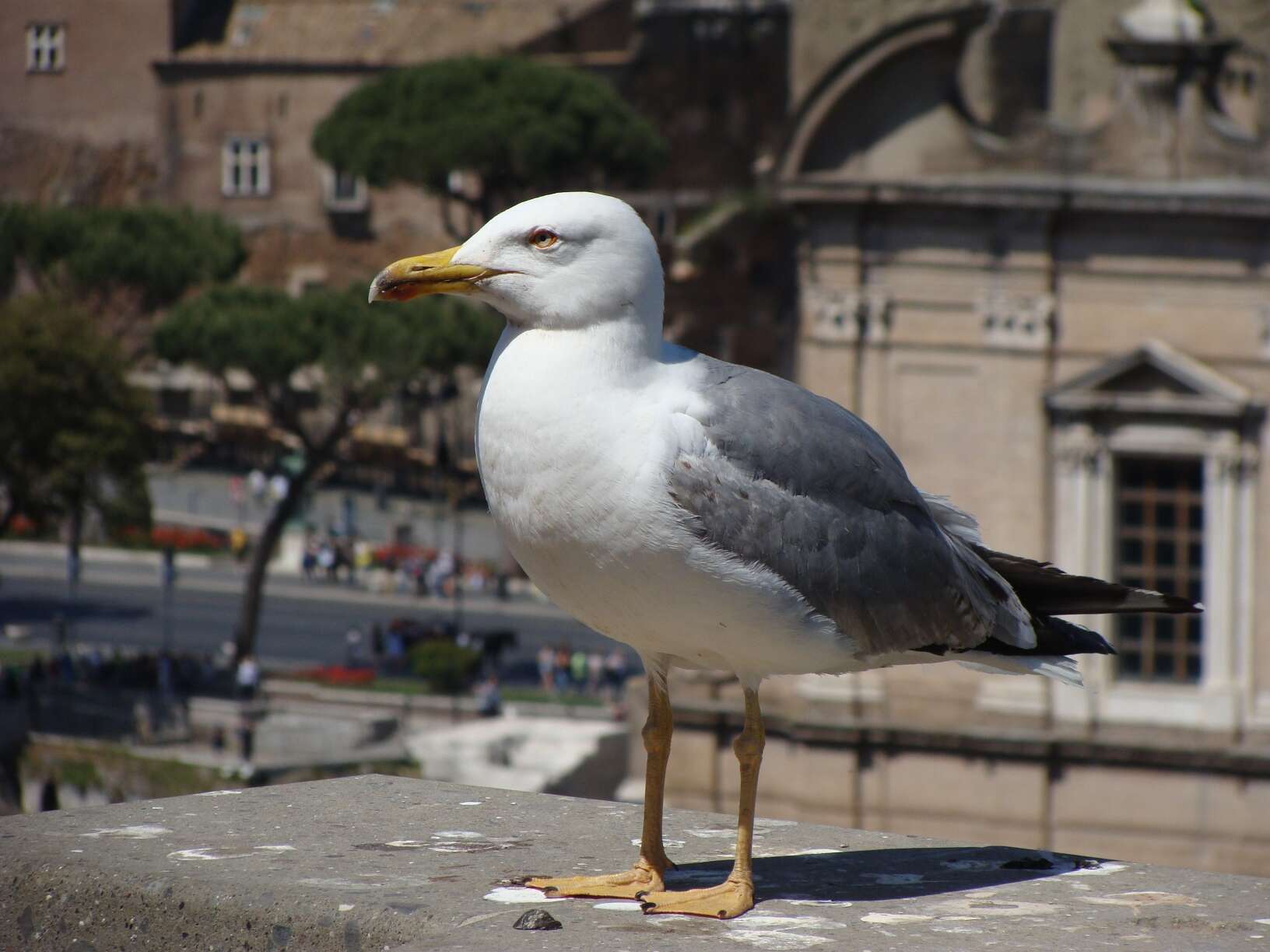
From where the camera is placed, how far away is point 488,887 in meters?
6.01

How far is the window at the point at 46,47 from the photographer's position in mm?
37438

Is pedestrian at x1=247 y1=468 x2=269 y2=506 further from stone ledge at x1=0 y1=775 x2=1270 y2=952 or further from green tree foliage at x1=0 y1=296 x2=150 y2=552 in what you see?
stone ledge at x1=0 y1=775 x2=1270 y2=952

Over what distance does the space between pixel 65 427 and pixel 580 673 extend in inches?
330

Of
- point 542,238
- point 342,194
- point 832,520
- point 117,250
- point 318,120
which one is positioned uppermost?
point 318,120

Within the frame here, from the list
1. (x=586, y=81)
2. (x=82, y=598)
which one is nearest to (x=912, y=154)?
(x=82, y=598)

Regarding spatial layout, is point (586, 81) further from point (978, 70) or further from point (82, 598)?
point (978, 70)

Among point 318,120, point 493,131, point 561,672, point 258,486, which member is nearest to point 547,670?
point 561,672

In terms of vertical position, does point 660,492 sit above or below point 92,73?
below

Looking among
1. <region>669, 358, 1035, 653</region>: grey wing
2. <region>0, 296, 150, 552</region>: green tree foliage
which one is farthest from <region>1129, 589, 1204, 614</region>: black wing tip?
<region>0, 296, 150, 552</region>: green tree foliage

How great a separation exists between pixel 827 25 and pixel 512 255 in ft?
54.9

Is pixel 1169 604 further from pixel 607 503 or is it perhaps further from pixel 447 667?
pixel 447 667

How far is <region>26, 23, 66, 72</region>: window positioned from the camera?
37438 millimetres

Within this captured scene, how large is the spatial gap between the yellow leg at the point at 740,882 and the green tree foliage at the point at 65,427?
2817 cm

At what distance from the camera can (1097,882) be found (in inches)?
249
